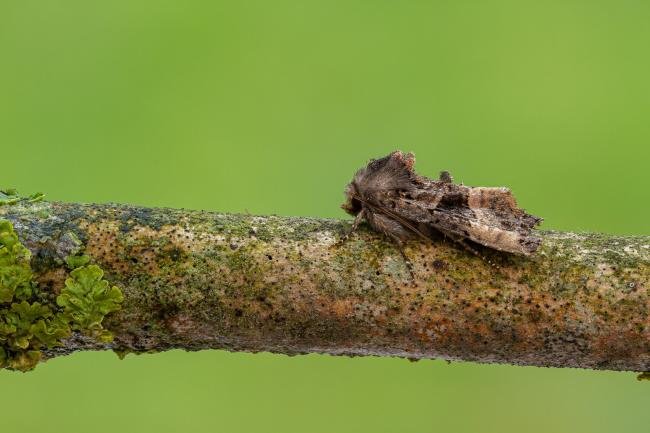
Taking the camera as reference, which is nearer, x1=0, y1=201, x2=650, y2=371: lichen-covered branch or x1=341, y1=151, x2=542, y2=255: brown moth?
x1=0, y1=201, x2=650, y2=371: lichen-covered branch

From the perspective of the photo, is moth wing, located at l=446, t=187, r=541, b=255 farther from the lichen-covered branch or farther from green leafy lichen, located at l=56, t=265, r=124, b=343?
green leafy lichen, located at l=56, t=265, r=124, b=343

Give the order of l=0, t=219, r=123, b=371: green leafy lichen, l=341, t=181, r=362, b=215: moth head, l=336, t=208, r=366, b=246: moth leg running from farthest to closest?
l=341, t=181, r=362, b=215: moth head → l=336, t=208, r=366, b=246: moth leg → l=0, t=219, r=123, b=371: green leafy lichen

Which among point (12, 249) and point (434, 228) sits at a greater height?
point (434, 228)

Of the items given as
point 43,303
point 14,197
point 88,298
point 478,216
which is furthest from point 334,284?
point 14,197

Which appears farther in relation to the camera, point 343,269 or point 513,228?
point 513,228

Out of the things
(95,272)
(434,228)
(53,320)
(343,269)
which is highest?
(434,228)

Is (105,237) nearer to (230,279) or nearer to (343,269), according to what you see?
(230,279)

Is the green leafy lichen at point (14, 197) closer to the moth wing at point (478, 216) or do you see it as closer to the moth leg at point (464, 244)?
the moth wing at point (478, 216)

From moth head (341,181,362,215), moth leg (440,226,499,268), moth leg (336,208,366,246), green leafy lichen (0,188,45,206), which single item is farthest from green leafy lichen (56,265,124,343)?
moth leg (440,226,499,268)

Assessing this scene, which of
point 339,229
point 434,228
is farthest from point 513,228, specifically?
point 339,229
